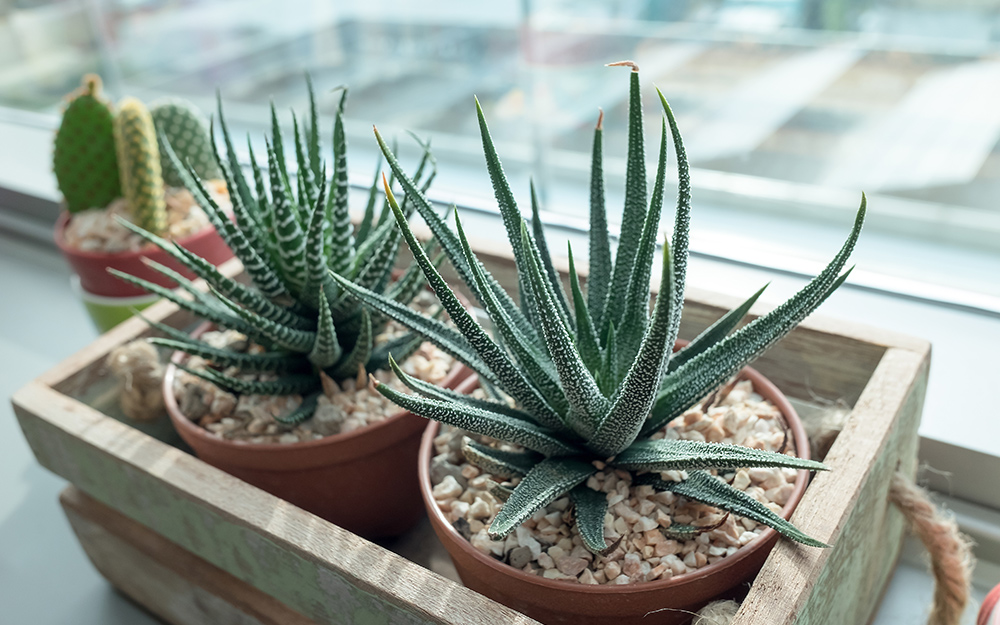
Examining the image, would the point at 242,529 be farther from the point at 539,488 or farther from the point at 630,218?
the point at 630,218

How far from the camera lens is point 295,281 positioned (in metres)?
0.67

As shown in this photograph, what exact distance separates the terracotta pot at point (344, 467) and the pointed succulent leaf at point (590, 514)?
0.17m

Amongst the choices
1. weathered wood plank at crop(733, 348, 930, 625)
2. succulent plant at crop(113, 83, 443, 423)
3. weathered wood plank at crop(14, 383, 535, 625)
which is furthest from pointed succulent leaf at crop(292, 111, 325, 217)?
weathered wood plank at crop(733, 348, 930, 625)

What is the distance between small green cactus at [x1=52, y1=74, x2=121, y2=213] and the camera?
0.98 meters

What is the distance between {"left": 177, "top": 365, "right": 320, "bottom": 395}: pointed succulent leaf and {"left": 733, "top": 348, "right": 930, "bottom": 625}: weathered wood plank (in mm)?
393

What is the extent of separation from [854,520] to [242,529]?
1.27 feet

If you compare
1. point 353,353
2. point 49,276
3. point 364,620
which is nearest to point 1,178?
point 49,276

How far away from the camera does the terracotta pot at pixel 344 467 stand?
0.63 m

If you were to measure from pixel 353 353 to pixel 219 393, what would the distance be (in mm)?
138

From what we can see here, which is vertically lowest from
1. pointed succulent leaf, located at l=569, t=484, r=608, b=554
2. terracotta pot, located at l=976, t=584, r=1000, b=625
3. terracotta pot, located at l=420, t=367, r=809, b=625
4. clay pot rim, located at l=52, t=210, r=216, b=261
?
terracotta pot, located at l=976, t=584, r=1000, b=625

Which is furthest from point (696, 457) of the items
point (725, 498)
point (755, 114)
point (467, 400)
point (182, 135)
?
point (182, 135)

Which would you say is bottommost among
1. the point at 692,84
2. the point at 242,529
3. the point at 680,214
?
the point at 242,529

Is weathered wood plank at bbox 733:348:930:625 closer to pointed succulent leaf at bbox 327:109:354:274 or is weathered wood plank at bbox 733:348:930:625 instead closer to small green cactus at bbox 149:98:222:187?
pointed succulent leaf at bbox 327:109:354:274

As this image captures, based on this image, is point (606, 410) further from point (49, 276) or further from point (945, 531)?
point (49, 276)
